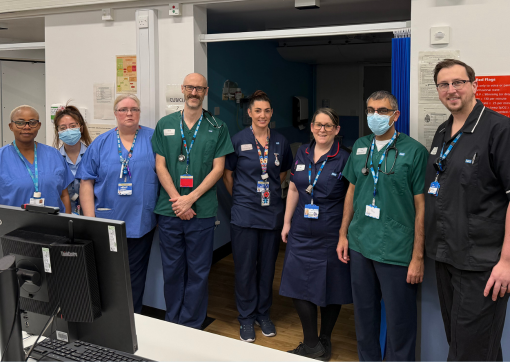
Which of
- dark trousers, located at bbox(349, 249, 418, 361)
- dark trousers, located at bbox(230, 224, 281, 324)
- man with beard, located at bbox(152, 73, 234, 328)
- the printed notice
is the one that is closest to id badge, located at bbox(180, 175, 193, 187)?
man with beard, located at bbox(152, 73, 234, 328)

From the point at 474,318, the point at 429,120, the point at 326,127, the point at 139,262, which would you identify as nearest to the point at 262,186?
the point at 326,127

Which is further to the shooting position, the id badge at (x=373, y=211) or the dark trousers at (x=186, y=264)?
the dark trousers at (x=186, y=264)

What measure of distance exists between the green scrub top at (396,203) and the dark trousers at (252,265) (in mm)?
880

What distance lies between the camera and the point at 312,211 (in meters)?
2.71

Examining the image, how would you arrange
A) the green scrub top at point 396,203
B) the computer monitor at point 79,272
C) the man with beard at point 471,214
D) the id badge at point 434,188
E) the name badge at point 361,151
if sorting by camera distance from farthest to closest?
the name badge at point 361,151 < the green scrub top at point 396,203 < the id badge at point 434,188 < the man with beard at point 471,214 < the computer monitor at point 79,272

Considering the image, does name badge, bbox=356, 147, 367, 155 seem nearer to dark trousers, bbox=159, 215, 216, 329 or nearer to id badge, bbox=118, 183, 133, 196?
dark trousers, bbox=159, 215, 216, 329

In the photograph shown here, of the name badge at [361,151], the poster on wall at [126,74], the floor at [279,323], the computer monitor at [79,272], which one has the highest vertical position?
the poster on wall at [126,74]

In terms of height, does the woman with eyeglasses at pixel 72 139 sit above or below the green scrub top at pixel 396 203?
above

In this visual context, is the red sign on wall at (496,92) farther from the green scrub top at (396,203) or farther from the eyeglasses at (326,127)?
the eyeglasses at (326,127)

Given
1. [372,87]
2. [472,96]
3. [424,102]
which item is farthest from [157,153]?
[372,87]

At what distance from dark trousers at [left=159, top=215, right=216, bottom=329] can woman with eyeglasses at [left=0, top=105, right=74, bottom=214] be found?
781 millimetres

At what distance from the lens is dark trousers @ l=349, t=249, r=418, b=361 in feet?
7.97

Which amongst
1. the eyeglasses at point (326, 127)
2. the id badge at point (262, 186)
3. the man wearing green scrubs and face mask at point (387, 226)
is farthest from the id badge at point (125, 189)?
the man wearing green scrubs and face mask at point (387, 226)

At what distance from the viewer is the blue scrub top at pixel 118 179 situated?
2982mm
